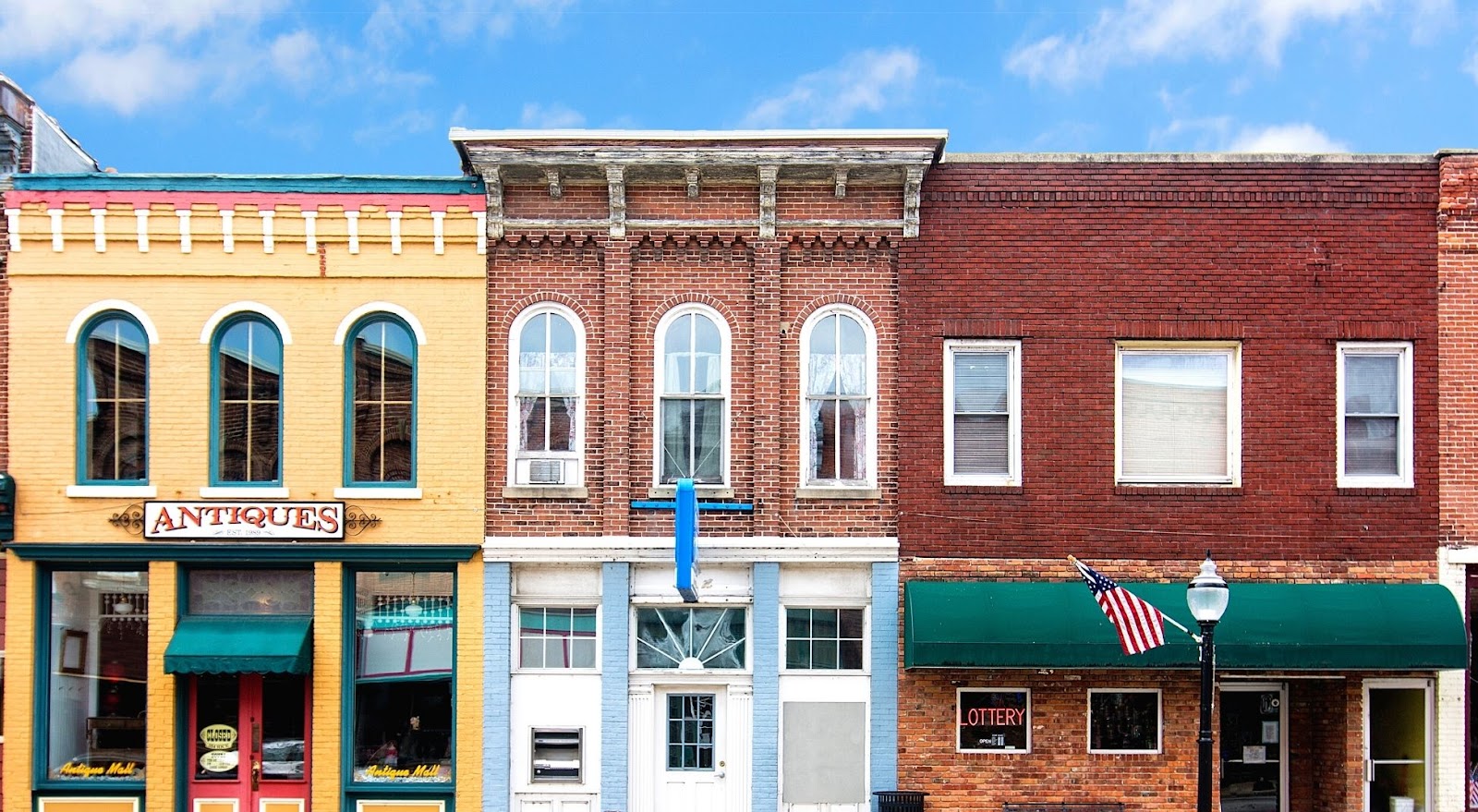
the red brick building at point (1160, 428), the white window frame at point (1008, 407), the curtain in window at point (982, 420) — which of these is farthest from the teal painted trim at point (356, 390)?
the curtain in window at point (982, 420)

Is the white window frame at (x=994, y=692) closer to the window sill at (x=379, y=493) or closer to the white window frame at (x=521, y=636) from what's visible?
the white window frame at (x=521, y=636)

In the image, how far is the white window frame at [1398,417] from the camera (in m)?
12.4

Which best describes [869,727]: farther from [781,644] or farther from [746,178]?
[746,178]

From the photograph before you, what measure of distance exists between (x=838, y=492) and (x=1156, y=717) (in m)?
4.31

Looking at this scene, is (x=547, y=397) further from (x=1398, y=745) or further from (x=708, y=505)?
(x=1398, y=745)

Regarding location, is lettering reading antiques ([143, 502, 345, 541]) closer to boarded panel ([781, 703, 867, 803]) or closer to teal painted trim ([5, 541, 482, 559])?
teal painted trim ([5, 541, 482, 559])

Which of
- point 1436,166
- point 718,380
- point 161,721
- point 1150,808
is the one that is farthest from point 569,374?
point 1436,166

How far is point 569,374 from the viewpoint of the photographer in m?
12.7

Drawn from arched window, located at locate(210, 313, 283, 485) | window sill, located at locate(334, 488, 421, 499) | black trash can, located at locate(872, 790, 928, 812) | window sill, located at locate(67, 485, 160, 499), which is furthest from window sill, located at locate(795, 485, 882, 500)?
window sill, located at locate(67, 485, 160, 499)

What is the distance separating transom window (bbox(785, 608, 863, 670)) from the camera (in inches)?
490

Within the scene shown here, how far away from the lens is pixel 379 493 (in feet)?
40.3

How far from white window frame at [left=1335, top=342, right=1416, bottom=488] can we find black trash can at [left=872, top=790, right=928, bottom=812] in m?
5.88

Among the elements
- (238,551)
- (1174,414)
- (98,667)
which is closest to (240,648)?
(238,551)

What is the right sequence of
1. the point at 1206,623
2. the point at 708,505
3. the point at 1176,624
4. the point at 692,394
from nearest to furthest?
the point at 1206,623, the point at 1176,624, the point at 708,505, the point at 692,394
